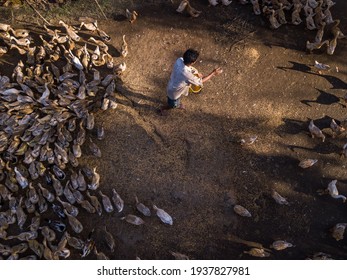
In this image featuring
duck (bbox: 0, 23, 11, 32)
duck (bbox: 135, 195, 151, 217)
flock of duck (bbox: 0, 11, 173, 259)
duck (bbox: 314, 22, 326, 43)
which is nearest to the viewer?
flock of duck (bbox: 0, 11, 173, 259)

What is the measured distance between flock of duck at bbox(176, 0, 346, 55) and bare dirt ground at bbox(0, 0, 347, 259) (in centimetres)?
21

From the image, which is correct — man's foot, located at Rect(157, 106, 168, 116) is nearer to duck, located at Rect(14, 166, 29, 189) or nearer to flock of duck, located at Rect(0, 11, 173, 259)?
flock of duck, located at Rect(0, 11, 173, 259)

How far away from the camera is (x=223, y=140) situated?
8.60 m

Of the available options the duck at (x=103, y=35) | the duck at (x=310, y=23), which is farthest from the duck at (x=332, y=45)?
the duck at (x=103, y=35)

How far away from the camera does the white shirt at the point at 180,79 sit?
7266mm

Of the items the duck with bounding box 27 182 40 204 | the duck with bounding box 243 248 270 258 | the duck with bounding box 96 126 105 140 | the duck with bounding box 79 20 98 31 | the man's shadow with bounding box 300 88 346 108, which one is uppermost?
the man's shadow with bounding box 300 88 346 108

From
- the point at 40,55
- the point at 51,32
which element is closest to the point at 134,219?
the point at 40,55

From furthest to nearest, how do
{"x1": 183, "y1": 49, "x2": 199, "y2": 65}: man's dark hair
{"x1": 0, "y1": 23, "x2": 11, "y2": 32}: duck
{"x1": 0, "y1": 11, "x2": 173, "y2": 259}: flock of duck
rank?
{"x1": 0, "y1": 23, "x2": 11, "y2": 32}: duck
{"x1": 0, "y1": 11, "x2": 173, "y2": 259}: flock of duck
{"x1": 183, "y1": 49, "x2": 199, "y2": 65}: man's dark hair

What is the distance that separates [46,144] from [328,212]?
19.1 ft

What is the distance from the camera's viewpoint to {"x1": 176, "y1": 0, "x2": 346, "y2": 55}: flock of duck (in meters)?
9.17

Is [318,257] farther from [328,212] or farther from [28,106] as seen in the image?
[28,106]

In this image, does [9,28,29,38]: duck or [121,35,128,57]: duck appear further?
[9,28,29,38]: duck

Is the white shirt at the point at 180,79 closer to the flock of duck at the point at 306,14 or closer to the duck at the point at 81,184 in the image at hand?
the duck at the point at 81,184

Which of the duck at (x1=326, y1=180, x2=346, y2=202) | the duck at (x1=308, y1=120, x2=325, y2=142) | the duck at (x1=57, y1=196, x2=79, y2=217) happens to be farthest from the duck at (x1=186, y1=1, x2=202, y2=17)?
the duck at (x1=57, y1=196, x2=79, y2=217)
